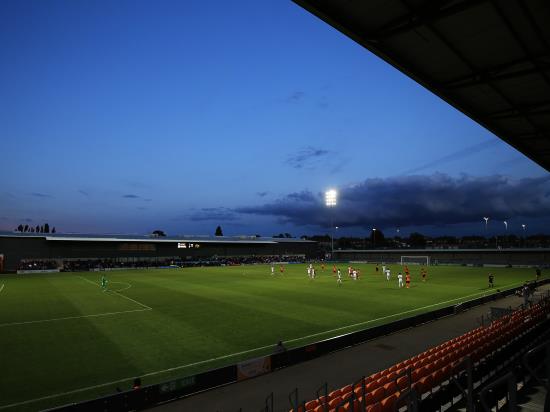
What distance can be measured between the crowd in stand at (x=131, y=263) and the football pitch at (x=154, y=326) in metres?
31.8

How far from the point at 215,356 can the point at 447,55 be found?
14052mm

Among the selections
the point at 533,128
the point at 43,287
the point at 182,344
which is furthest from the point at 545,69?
the point at 43,287

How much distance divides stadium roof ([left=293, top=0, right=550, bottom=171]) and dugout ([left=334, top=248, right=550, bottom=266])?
78635 millimetres

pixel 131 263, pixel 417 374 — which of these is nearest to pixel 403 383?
pixel 417 374

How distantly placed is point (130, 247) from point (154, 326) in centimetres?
6242

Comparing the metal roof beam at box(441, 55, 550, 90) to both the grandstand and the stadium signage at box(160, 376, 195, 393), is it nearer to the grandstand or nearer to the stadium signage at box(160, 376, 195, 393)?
the grandstand

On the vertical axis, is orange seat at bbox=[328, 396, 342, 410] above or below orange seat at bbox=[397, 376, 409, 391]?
below

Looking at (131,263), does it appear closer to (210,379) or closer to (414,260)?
(414,260)

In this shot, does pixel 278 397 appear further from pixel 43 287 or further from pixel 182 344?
pixel 43 287

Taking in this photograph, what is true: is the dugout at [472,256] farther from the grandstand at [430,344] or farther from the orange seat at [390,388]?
the orange seat at [390,388]

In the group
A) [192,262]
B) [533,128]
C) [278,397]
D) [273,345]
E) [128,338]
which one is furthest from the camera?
[192,262]

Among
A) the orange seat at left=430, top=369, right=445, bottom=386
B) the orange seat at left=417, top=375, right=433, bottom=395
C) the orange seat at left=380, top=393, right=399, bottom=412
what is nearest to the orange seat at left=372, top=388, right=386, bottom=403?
the orange seat at left=380, top=393, right=399, bottom=412

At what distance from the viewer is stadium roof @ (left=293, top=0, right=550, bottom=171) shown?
22.2 ft

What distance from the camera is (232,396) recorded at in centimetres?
1162
